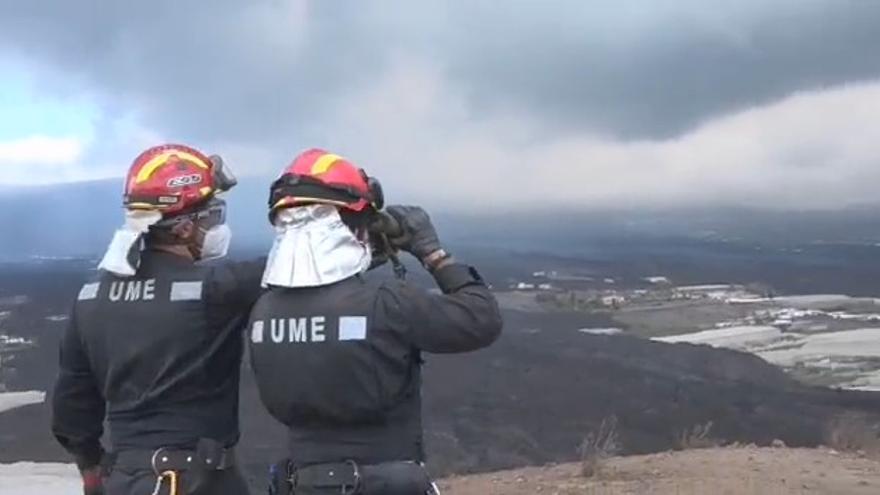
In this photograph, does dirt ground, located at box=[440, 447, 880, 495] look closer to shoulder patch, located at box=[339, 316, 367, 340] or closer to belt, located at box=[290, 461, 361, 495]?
belt, located at box=[290, 461, 361, 495]

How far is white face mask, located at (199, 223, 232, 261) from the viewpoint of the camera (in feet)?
13.7

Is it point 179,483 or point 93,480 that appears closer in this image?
point 179,483

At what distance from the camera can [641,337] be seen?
39.7 meters

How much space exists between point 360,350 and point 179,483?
0.82 meters

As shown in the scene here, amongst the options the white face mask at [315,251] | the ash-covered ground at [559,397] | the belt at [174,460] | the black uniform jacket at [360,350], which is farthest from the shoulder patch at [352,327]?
the ash-covered ground at [559,397]


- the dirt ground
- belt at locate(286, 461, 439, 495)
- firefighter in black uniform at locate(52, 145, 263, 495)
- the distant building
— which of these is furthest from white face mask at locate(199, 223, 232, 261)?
the distant building

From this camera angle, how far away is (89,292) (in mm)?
4211

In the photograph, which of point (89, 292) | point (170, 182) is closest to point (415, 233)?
point (170, 182)

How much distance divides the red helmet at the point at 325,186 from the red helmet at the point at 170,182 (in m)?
0.39

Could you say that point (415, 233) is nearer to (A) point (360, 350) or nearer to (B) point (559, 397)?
(A) point (360, 350)

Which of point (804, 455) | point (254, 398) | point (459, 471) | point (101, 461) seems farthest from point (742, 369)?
point (101, 461)

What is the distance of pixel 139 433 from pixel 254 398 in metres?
18.5

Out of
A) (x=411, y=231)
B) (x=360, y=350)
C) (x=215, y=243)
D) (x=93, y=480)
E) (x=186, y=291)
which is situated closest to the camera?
(x=360, y=350)

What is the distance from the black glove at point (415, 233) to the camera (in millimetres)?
3773
